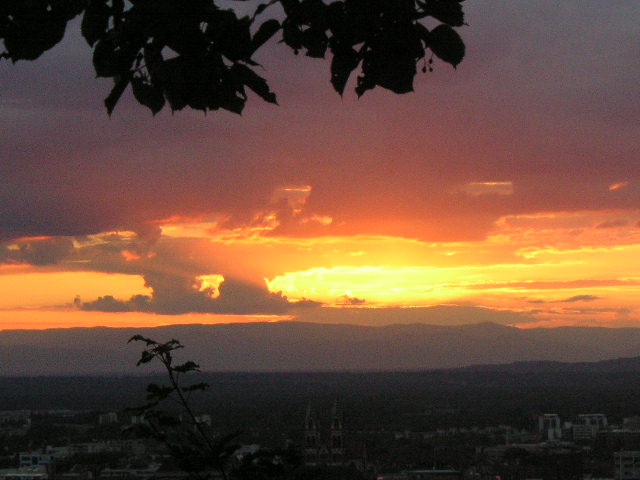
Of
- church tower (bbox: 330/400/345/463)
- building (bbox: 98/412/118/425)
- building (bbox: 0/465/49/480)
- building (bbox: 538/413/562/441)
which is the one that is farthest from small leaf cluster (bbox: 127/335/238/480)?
building (bbox: 538/413/562/441)

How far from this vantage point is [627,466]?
130 feet

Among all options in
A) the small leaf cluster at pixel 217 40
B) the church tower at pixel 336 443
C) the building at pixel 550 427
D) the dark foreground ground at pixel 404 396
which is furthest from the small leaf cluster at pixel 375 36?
the building at pixel 550 427

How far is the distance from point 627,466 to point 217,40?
39.8 metres

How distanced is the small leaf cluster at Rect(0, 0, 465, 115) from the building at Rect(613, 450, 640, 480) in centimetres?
3622

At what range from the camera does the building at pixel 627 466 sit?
37703 mm

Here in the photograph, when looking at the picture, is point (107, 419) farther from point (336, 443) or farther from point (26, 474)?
point (336, 443)

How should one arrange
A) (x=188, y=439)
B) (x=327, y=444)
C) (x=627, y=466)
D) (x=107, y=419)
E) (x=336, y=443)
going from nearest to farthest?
1. (x=188, y=439)
2. (x=327, y=444)
3. (x=336, y=443)
4. (x=627, y=466)
5. (x=107, y=419)

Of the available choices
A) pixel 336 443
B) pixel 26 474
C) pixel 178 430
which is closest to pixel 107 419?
pixel 26 474

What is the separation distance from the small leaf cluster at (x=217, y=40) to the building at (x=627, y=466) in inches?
1426

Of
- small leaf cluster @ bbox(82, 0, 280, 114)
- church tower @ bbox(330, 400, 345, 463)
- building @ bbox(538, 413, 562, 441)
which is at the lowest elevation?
building @ bbox(538, 413, 562, 441)

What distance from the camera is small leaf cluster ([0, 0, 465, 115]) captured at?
2.90 meters

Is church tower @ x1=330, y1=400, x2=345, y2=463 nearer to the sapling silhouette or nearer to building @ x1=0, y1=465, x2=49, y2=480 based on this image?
building @ x1=0, y1=465, x2=49, y2=480

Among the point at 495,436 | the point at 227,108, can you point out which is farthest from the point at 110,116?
the point at 495,436

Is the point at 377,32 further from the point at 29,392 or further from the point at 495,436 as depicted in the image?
the point at 29,392
